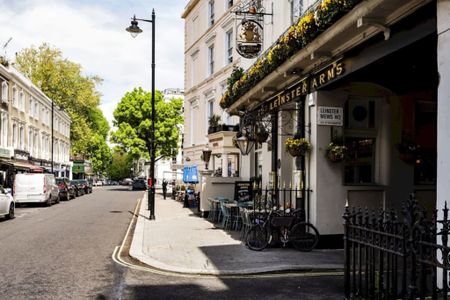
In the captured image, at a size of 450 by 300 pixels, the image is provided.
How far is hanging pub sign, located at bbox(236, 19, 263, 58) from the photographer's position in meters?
15.1

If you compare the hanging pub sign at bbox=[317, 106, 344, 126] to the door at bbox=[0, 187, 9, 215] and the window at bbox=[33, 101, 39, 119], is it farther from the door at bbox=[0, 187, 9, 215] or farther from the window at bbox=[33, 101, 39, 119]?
the window at bbox=[33, 101, 39, 119]

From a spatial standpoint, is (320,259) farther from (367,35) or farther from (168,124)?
(168,124)

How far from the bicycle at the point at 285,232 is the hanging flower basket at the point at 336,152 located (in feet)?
4.48

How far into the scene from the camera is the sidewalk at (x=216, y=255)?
8.76 m

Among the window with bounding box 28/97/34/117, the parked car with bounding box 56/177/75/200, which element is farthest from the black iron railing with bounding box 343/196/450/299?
the window with bounding box 28/97/34/117

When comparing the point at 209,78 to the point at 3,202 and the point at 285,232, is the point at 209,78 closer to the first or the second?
the point at 3,202

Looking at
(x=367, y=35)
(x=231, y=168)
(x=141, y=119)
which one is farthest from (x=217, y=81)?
(x=141, y=119)

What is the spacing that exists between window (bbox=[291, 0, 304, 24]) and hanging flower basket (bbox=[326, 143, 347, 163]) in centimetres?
430

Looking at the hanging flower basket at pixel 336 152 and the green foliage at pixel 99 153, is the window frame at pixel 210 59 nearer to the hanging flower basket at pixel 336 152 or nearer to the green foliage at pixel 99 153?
the hanging flower basket at pixel 336 152

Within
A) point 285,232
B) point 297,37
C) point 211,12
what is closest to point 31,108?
point 211,12

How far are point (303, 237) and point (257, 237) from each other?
0.97 meters

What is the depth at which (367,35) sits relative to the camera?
8.35m

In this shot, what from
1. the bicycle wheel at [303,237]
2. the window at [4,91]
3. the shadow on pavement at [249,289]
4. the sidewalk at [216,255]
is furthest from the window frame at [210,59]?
the shadow on pavement at [249,289]

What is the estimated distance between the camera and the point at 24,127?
47188mm
